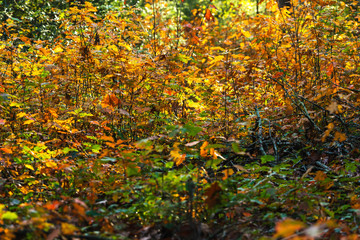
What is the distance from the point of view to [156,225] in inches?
88.4

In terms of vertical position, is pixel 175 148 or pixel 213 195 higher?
pixel 175 148

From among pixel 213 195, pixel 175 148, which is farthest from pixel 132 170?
pixel 213 195

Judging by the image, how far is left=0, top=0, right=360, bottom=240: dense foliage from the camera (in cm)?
211

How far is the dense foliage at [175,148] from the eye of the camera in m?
2.11

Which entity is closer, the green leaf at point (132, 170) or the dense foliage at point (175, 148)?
the dense foliage at point (175, 148)

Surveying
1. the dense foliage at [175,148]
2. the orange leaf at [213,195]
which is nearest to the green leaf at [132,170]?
the dense foliage at [175,148]

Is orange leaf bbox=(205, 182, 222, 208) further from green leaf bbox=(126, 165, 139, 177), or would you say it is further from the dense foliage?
green leaf bbox=(126, 165, 139, 177)

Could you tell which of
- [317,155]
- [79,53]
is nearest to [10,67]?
[79,53]

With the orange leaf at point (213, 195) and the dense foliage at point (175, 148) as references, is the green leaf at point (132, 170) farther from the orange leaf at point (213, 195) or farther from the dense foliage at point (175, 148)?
the orange leaf at point (213, 195)

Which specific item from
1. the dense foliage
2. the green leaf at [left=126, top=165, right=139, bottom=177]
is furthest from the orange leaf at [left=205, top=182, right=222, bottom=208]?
the green leaf at [left=126, top=165, right=139, bottom=177]

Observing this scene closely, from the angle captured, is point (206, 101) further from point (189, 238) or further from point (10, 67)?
point (189, 238)

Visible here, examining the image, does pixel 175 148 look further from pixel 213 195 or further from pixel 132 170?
pixel 213 195

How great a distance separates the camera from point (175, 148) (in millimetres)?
2605

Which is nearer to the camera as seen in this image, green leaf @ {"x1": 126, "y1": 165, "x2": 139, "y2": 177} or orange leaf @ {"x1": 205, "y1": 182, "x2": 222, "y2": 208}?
orange leaf @ {"x1": 205, "y1": 182, "x2": 222, "y2": 208}
